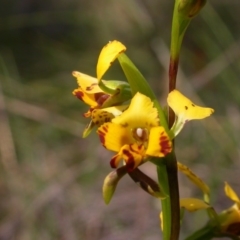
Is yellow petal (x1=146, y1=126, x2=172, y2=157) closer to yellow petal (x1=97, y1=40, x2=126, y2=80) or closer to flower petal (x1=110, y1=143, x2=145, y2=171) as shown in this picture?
flower petal (x1=110, y1=143, x2=145, y2=171)

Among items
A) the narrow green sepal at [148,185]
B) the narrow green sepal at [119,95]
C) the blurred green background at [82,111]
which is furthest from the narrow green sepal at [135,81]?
the blurred green background at [82,111]

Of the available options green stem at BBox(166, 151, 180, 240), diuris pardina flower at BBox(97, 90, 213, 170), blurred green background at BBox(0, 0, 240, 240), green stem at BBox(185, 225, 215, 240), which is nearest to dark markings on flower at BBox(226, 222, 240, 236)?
green stem at BBox(185, 225, 215, 240)

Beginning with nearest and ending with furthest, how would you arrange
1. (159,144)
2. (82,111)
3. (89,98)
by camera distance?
(159,144) → (89,98) → (82,111)

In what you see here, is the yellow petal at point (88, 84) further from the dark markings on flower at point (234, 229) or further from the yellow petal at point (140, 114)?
the dark markings on flower at point (234, 229)

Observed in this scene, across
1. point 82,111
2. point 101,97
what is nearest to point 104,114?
point 101,97

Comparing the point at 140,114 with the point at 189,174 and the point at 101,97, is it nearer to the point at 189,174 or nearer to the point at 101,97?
the point at 101,97
